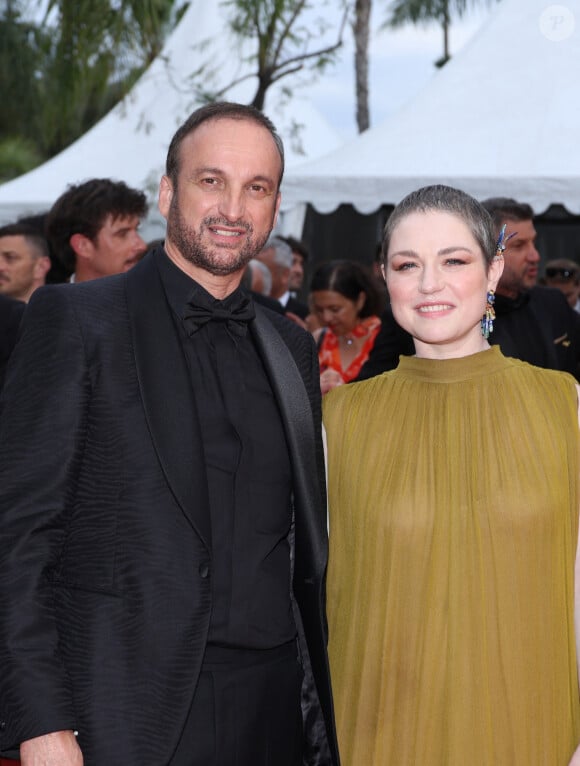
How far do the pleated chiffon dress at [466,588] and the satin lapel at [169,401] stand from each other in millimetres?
675

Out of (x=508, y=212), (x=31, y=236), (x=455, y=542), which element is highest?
(x=508, y=212)

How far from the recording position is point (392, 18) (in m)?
43.3

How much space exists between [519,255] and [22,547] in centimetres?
415

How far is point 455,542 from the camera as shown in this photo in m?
2.97

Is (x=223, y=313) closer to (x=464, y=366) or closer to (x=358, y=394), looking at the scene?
(x=358, y=394)

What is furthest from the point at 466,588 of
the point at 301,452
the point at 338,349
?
the point at 338,349

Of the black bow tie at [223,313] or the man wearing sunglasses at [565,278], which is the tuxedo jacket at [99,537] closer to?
the black bow tie at [223,313]

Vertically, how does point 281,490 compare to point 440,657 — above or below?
above

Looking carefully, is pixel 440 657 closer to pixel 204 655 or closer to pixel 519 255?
pixel 204 655

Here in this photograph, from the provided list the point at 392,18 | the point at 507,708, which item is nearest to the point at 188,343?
the point at 507,708

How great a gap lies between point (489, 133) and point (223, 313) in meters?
7.48

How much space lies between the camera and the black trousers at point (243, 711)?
8.68 ft

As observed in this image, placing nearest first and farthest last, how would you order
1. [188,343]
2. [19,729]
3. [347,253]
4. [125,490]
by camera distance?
[19,729] → [125,490] → [188,343] → [347,253]

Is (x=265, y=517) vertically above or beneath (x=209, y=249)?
beneath
